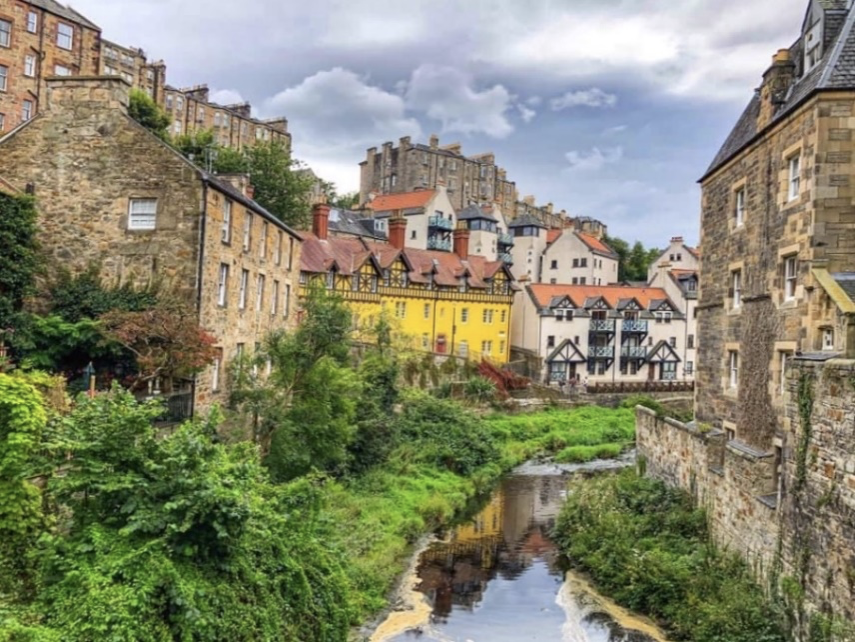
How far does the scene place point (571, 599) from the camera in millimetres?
19625

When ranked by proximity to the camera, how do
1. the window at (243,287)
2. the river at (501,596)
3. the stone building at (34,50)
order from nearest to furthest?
the river at (501,596), the window at (243,287), the stone building at (34,50)

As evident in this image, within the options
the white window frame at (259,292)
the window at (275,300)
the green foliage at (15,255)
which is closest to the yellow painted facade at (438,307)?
the window at (275,300)

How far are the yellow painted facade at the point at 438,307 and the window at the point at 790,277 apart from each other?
31864mm

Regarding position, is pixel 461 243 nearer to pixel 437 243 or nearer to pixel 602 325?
pixel 437 243

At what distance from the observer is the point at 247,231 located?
2603 cm

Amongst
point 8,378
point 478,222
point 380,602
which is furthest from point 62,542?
point 478,222

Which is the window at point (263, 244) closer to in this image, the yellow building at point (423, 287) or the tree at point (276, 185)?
the yellow building at point (423, 287)

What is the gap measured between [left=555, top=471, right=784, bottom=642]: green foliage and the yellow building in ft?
75.5

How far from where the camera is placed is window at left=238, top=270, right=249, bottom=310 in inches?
1010

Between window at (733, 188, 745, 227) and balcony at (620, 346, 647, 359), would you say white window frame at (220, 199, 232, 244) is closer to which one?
window at (733, 188, 745, 227)

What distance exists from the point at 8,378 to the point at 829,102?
680 inches

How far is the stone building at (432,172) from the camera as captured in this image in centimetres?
9944

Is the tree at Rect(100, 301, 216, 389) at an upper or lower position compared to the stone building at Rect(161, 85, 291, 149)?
lower

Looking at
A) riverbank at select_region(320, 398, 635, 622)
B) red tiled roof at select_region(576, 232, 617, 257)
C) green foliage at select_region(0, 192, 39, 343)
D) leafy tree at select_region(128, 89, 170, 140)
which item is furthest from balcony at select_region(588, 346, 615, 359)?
green foliage at select_region(0, 192, 39, 343)
